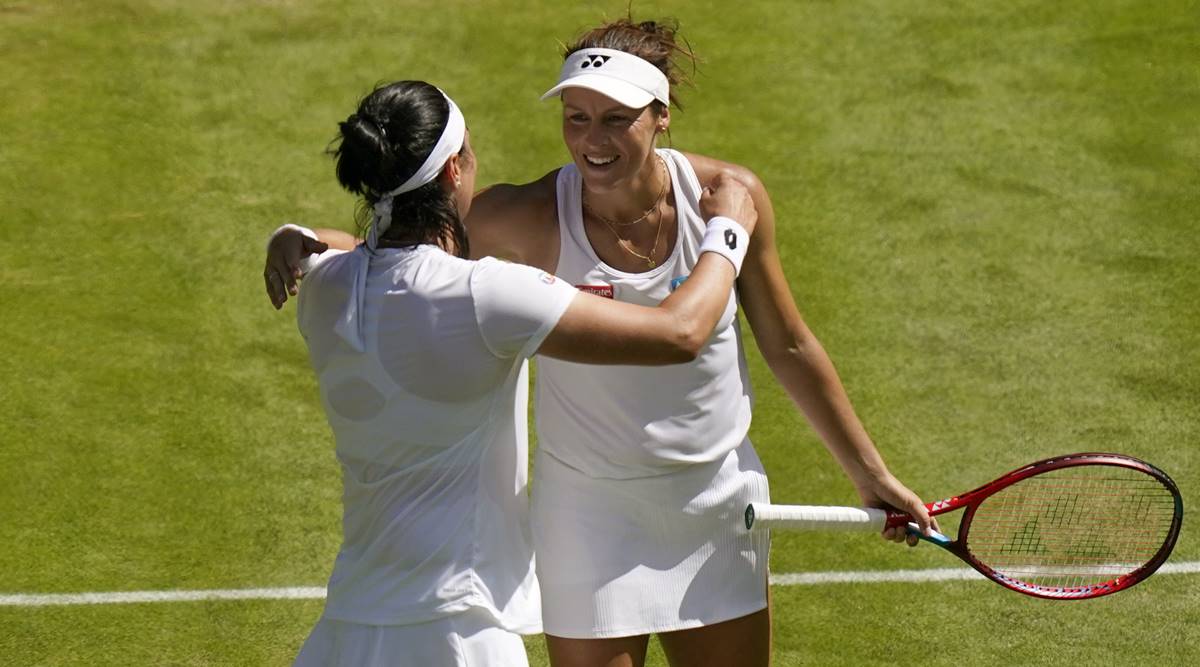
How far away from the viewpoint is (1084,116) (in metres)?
9.47

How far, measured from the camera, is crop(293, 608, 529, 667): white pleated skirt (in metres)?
4.02

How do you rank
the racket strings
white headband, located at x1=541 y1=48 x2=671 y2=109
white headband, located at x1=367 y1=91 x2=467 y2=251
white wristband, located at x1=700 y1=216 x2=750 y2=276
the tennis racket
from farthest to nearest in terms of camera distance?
the racket strings < the tennis racket < white headband, located at x1=541 y1=48 x2=671 y2=109 < white wristband, located at x1=700 y1=216 x2=750 y2=276 < white headband, located at x1=367 y1=91 x2=467 y2=251

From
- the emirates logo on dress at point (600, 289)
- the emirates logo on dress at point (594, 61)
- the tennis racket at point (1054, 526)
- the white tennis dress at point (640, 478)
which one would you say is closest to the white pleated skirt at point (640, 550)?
the white tennis dress at point (640, 478)

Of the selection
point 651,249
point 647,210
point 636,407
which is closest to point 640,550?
point 636,407

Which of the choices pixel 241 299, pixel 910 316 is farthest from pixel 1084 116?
pixel 241 299

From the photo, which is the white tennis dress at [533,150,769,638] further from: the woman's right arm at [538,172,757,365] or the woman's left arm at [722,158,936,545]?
the woman's right arm at [538,172,757,365]

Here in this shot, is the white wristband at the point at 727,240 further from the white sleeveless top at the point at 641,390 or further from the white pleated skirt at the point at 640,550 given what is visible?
the white pleated skirt at the point at 640,550

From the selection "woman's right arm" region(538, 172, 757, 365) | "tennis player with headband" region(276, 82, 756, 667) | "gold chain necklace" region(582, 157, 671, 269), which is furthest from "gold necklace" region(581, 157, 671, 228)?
"tennis player with headband" region(276, 82, 756, 667)

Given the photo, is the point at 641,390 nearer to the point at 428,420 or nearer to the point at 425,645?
the point at 428,420

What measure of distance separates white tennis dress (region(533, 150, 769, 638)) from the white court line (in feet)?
6.78

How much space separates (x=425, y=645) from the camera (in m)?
4.03

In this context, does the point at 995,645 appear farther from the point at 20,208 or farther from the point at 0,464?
the point at 20,208

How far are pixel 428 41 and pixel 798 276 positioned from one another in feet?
9.52

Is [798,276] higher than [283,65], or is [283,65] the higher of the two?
[283,65]
